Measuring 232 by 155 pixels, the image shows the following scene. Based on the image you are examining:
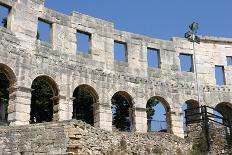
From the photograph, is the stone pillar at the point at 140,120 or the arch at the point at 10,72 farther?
the stone pillar at the point at 140,120

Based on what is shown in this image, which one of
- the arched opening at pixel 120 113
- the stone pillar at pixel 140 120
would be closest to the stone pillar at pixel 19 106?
the stone pillar at pixel 140 120

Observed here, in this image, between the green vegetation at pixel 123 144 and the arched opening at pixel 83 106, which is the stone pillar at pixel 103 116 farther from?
the green vegetation at pixel 123 144

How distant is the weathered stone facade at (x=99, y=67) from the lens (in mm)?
21688

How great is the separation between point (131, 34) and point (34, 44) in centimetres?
737

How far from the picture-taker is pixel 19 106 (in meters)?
20.9

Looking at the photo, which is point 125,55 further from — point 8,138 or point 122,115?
point 8,138

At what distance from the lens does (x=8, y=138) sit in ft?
49.0

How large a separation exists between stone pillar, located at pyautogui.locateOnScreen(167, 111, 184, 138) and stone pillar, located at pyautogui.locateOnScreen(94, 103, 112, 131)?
4628 millimetres

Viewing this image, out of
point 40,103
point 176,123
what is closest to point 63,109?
point 40,103

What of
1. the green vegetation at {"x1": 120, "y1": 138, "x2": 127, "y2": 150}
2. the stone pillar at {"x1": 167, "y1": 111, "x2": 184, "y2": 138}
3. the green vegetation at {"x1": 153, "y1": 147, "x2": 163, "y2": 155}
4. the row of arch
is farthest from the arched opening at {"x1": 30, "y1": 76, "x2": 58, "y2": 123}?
the green vegetation at {"x1": 120, "y1": 138, "x2": 127, "y2": 150}

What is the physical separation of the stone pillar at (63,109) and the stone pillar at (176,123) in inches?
286

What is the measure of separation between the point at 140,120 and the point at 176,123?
2.76 meters

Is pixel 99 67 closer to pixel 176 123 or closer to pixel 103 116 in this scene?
pixel 103 116

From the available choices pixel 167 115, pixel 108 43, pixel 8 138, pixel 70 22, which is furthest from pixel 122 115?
pixel 8 138
